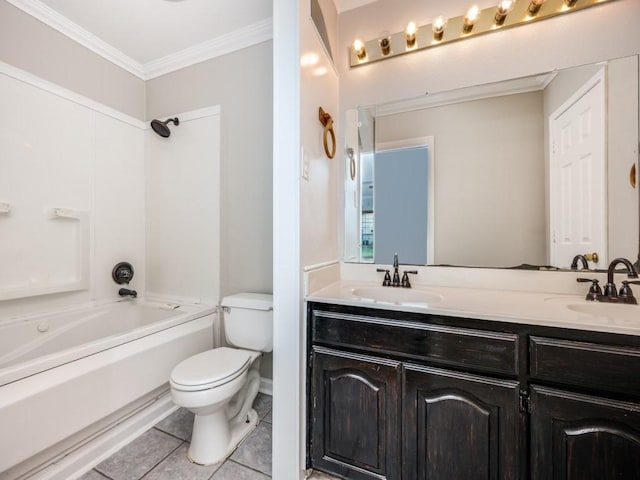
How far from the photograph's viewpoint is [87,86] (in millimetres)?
2012

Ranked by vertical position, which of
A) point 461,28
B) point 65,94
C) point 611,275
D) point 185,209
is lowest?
point 611,275

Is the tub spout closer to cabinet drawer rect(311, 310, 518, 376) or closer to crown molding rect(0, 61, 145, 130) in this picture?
crown molding rect(0, 61, 145, 130)

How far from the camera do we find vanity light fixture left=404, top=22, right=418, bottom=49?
5.06 ft

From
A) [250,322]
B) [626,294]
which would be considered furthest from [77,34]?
[626,294]

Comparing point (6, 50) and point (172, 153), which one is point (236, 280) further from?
point (6, 50)

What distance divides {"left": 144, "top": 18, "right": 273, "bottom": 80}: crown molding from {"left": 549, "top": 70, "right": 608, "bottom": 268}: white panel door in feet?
6.18

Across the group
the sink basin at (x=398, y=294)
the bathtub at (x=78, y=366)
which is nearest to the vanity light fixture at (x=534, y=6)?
the sink basin at (x=398, y=294)

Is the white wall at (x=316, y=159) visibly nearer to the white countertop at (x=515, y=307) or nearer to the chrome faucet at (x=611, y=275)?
the white countertop at (x=515, y=307)

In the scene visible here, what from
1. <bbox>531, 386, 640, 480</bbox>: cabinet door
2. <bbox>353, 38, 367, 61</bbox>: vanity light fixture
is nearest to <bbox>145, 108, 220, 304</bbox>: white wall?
<bbox>353, 38, 367, 61</bbox>: vanity light fixture

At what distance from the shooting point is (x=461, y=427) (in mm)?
975

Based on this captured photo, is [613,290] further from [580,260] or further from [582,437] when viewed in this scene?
[582,437]

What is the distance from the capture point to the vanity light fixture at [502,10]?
4.52ft

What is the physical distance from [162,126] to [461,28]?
215 centimetres

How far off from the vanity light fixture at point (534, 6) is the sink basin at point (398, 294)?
1489 mm
